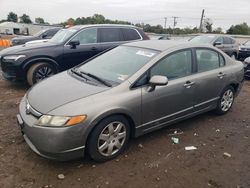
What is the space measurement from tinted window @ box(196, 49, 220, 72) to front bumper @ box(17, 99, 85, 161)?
2.55 meters

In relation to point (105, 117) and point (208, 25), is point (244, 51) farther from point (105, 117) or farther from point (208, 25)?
point (208, 25)

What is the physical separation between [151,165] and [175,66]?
164cm

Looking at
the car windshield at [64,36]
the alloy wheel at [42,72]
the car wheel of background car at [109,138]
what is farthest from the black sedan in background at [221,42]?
the car wheel of background car at [109,138]

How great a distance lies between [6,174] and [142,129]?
188cm

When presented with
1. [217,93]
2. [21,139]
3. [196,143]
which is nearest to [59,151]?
[21,139]

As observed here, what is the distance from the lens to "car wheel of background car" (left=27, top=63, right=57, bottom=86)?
6.75 meters

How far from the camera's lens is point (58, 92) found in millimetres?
3637

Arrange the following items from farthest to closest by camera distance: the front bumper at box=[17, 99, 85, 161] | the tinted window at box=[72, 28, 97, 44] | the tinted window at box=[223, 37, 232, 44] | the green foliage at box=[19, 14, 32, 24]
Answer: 1. the green foliage at box=[19, 14, 32, 24]
2. the tinted window at box=[223, 37, 232, 44]
3. the tinted window at box=[72, 28, 97, 44]
4. the front bumper at box=[17, 99, 85, 161]

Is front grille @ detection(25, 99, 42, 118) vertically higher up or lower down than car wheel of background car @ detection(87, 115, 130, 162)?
higher up

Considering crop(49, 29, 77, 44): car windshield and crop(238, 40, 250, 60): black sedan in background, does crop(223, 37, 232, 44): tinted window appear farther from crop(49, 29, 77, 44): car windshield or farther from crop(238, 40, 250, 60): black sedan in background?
crop(49, 29, 77, 44): car windshield

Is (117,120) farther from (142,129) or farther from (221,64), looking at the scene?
(221,64)

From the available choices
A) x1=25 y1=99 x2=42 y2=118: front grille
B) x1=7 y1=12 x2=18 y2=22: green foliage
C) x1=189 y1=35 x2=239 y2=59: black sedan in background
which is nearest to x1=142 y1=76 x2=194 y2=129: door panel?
x1=25 y1=99 x2=42 y2=118: front grille

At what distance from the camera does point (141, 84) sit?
3.81m

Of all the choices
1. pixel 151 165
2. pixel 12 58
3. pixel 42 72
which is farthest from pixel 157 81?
pixel 12 58
